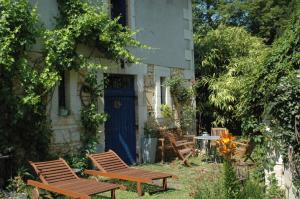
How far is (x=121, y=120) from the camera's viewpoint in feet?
36.7

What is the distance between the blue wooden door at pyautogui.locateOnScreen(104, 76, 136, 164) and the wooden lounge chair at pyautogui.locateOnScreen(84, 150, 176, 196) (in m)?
1.94

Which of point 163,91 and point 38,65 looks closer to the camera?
point 38,65

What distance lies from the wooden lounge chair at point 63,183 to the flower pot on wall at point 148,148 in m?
3.92

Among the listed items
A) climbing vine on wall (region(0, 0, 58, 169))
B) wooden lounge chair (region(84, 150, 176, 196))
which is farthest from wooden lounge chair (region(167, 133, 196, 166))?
climbing vine on wall (region(0, 0, 58, 169))

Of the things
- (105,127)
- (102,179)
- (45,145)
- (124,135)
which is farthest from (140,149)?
(45,145)

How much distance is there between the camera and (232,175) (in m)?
5.36

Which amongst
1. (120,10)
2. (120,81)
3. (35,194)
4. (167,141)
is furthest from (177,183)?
(120,10)

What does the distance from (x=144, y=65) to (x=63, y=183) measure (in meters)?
5.24

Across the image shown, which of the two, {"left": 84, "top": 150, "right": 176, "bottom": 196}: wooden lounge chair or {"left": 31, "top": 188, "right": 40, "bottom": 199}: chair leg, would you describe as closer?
{"left": 31, "top": 188, "right": 40, "bottom": 199}: chair leg

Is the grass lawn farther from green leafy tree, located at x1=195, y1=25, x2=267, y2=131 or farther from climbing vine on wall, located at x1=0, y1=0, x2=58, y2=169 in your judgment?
green leafy tree, located at x1=195, y1=25, x2=267, y2=131

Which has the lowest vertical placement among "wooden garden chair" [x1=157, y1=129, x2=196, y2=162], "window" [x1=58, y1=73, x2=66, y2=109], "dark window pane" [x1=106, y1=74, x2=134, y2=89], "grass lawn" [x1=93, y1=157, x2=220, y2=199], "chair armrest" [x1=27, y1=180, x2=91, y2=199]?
"grass lawn" [x1=93, y1=157, x2=220, y2=199]

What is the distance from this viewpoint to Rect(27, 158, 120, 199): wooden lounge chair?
6.72 m

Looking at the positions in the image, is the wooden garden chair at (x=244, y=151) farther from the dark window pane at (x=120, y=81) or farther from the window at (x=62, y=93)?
the window at (x=62, y=93)

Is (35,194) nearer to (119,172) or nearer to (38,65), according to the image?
(119,172)
